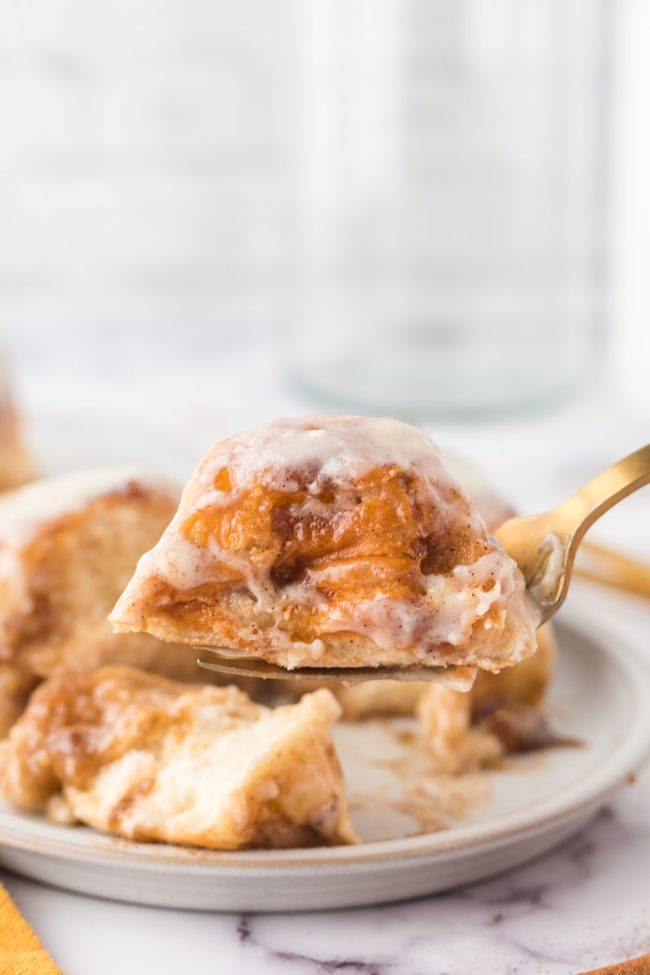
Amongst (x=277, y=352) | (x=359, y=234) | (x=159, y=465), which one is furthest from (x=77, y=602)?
(x=277, y=352)

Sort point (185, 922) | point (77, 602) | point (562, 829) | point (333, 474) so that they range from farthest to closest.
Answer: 1. point (77, 602)
2. point (562, 829)
3. point (185, 922)
4. point (333, 474)

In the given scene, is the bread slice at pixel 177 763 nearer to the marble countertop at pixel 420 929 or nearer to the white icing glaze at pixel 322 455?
the marble countertop at pixel 420 929

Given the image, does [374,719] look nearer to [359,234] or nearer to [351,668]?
[351,668]

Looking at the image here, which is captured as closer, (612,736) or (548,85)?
(612,736)

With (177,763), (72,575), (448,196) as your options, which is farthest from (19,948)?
(448,196)

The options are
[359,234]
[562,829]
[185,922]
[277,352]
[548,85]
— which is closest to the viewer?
[185,922]

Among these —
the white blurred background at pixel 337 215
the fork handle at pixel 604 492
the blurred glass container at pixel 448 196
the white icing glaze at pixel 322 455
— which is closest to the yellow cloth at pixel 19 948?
the white icing glaze at pixel 322 455

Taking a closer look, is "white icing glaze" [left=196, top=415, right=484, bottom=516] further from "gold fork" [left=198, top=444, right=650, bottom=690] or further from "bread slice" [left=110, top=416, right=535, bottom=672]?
"gold fork" [left=198, top=444, right=650, bottom=690]
